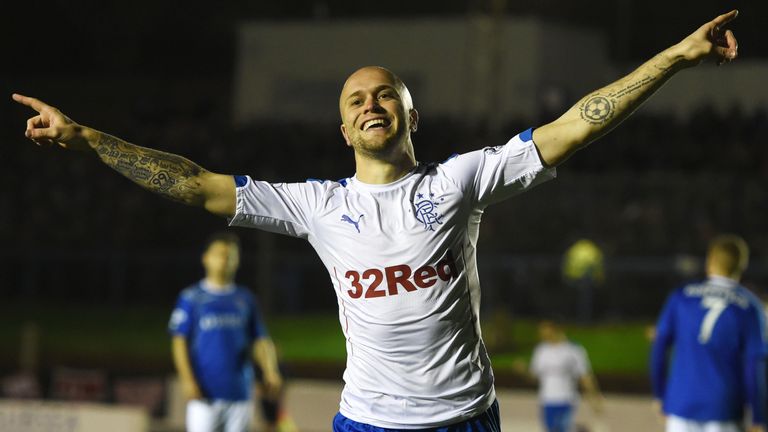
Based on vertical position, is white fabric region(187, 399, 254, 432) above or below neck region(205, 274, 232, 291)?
below

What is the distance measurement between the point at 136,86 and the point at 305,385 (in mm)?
12499

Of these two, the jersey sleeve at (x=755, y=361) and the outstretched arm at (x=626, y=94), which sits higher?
the outstretched arm at (x=626, y=94)

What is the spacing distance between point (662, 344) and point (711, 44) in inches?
176

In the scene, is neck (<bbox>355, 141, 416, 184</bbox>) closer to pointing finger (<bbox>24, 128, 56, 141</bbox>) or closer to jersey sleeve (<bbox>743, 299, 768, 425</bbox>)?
pointing finger (<bbox>24, 128, 56, 141</bbox>)

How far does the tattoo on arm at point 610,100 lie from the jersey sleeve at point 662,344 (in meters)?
4.20

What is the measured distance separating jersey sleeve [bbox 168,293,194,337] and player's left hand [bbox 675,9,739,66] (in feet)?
19.4

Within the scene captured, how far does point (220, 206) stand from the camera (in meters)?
4.22

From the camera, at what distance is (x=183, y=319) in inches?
358

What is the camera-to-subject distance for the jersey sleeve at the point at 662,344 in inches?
309

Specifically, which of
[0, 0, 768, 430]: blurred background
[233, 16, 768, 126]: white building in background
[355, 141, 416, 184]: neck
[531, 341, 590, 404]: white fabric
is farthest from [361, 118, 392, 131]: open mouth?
[233, 16, 768, 126]: white building in background

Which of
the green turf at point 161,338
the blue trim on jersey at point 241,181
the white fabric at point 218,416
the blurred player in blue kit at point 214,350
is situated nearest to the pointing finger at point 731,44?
the blue trim on jersey at point 241,181

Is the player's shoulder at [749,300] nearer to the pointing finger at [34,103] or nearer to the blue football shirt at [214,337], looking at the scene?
the blue football shirt at [214,337]

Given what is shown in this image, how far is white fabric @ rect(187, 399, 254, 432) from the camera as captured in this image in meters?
9.08

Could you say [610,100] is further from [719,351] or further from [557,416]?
[557,416]
